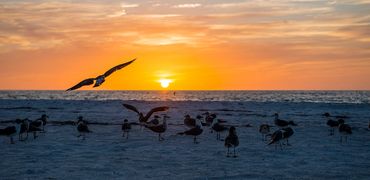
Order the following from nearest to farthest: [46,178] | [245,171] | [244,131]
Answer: [46,178]
[245,171]
[244,131]

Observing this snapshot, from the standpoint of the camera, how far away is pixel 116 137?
84.9 ft

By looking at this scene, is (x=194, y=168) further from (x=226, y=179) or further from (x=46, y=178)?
(x=46, y=178)

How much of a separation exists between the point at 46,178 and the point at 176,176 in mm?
4315

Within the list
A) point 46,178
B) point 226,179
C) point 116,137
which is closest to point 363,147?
point 226,179

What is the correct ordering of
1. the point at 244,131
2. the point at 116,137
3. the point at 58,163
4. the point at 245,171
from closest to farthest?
the point at 245,171 < the point at 58,163 < the point at 116,137 < the point at 244,131

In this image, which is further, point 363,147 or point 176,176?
point 363,147

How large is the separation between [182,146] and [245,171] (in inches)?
257

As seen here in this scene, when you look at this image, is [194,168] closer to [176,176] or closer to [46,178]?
[176,176]

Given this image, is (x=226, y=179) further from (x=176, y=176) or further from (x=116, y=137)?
(x=116, y=137)

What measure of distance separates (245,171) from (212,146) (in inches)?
244

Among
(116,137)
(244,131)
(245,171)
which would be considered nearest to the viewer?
(245,171)

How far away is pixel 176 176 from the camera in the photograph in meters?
15.7

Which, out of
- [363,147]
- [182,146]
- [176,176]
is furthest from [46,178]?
[363,147]

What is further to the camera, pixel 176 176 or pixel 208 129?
pixel 208 129
